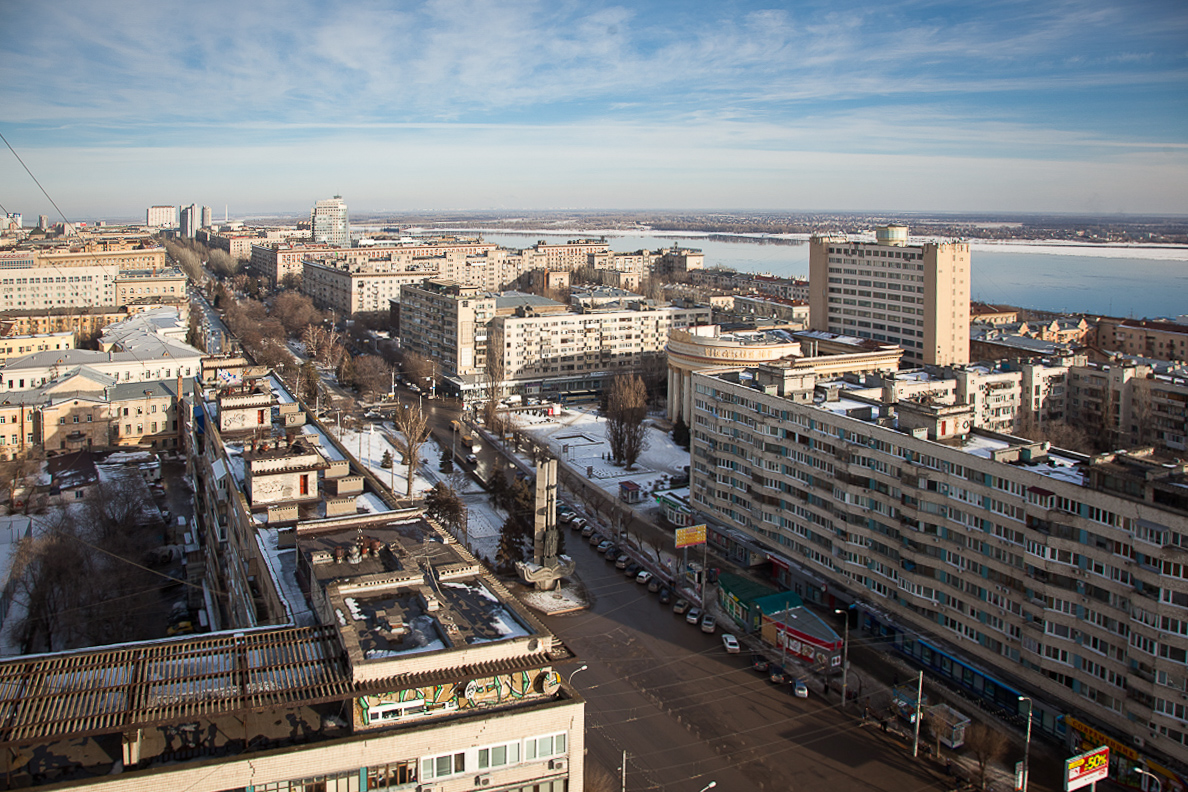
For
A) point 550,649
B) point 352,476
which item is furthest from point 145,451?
point 550,649

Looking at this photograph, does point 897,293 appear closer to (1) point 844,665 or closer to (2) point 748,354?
(2) point 748,354

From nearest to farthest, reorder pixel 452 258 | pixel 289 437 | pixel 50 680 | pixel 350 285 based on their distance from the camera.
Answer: pixel 50 680, pixel 289 437, pixel 350 285, pixel 452 258

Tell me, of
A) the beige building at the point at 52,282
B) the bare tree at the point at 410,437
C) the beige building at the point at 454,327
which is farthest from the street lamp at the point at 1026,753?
the beige building at the point at 52,282

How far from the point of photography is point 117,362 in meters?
28.8

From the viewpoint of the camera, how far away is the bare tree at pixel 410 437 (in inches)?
898

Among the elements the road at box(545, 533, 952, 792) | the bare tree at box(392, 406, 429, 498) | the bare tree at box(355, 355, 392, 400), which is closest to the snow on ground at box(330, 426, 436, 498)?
the bare tree at box(392, 406, 429, 498)

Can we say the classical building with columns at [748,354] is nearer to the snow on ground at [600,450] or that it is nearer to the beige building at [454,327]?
the snow on ground at [600,450]

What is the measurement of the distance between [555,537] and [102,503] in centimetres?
874

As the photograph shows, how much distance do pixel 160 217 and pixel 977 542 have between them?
156 meters

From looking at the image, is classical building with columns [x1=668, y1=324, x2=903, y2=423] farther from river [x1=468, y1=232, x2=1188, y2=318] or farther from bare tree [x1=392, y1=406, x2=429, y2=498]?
river [x1=468, y1=232, x2=1188, y2=318]

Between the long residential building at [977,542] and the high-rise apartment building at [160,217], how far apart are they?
149 m

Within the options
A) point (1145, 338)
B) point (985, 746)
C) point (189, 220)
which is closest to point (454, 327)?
point (985, 746)

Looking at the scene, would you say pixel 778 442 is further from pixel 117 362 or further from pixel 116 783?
pixel 117 362

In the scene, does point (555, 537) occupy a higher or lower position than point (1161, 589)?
lower
